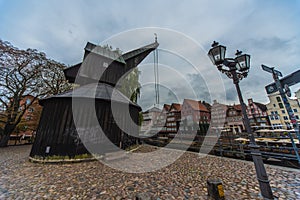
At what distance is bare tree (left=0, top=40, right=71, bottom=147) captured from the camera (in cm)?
1098

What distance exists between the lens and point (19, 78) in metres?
12.3

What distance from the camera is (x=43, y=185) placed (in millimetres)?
3502

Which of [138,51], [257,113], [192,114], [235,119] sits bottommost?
[235,119]

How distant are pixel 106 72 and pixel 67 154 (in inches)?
276

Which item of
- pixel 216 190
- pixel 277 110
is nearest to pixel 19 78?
pixel 216 190

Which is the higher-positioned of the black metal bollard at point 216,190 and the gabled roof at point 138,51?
the gabled roof at point 138,51

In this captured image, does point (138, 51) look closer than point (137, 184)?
No

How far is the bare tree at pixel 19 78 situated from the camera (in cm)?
1098

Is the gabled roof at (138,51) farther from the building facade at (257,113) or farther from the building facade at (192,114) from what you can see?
the building facade at (257,113)

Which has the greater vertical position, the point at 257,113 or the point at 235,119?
the point at 257,113

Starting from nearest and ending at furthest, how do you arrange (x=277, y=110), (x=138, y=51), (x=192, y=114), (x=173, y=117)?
(x=138, y=51) < (x=277, y=110) < (x=192, y=114) < (x=173, y=117)

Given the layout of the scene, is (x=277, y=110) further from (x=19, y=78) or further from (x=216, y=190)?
(x=19, y=78)

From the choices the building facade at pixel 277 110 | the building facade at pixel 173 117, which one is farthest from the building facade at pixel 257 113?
the building facade at pixel 173 117

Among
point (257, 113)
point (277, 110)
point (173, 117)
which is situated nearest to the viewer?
point (277, 110)
